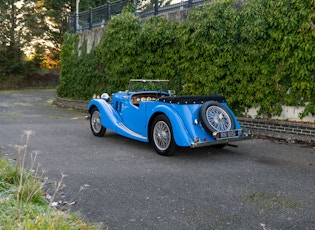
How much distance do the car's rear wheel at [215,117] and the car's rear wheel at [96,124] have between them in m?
3.00

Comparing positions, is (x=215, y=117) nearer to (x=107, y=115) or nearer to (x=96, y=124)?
(x=107, y=115)

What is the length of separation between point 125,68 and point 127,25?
151 centimetres

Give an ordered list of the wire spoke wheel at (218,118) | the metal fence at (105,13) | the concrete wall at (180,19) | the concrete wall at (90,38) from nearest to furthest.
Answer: the wire spoke wheel at (218,118)
the concrete wall at (180,19)
the metal fence at (105,13)
the concrete wall at (90,38)

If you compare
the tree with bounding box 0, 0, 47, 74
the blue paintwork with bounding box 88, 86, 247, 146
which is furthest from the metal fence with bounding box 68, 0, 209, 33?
the tree with bounding box 0, 0, 47, 74

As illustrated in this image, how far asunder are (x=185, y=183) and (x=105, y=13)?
12.2 m

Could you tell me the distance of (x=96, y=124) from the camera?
7883mm

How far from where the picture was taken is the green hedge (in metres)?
6.99

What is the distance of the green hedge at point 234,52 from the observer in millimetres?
6992

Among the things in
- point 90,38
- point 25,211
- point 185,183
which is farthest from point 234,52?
point 90,38

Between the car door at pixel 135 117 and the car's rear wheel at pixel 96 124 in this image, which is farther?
the car's rear wheel at pixel 96 124

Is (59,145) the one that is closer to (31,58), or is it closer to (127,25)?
(127,25)

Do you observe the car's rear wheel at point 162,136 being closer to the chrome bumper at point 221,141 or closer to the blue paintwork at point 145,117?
the blue paintwork at point 145,117

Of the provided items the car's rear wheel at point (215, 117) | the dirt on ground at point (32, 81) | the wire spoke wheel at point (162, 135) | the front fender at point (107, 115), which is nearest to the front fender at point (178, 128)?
the wire spoke wheel at point (162, 135)

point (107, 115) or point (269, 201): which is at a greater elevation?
point (107, 115)
